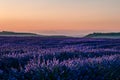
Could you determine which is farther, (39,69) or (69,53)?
(69,53)

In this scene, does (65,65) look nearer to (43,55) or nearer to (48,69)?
(48,69)

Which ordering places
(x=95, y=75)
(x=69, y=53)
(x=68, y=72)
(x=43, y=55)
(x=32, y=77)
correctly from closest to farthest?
1. (x=32, y=77)
2. (x=68, y=72)
3. (x=95, y=75)
4. (x=43, y=55)
5. (x=69, y=53)

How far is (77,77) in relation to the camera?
18.0ft

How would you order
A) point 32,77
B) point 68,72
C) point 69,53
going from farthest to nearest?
point 69,53 → point 68,72 → point 32,77

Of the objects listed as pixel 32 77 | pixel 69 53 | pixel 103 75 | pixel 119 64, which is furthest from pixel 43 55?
pixel 32 77

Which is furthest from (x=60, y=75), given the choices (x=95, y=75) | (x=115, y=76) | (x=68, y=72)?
(x=115, y=76)

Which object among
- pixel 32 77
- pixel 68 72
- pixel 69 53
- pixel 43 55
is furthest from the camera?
pixel 69 53

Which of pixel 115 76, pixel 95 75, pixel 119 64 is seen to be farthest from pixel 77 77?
pixel 119 64

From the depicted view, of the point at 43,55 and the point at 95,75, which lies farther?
the point at 43,55

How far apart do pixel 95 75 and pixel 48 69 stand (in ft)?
3.04

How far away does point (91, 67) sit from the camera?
20.3ft

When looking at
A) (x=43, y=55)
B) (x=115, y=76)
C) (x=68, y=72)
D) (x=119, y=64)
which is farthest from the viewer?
(x=43, y=55)

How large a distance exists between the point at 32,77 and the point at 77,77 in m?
0.74

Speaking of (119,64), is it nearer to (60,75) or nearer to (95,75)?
(95,75)
